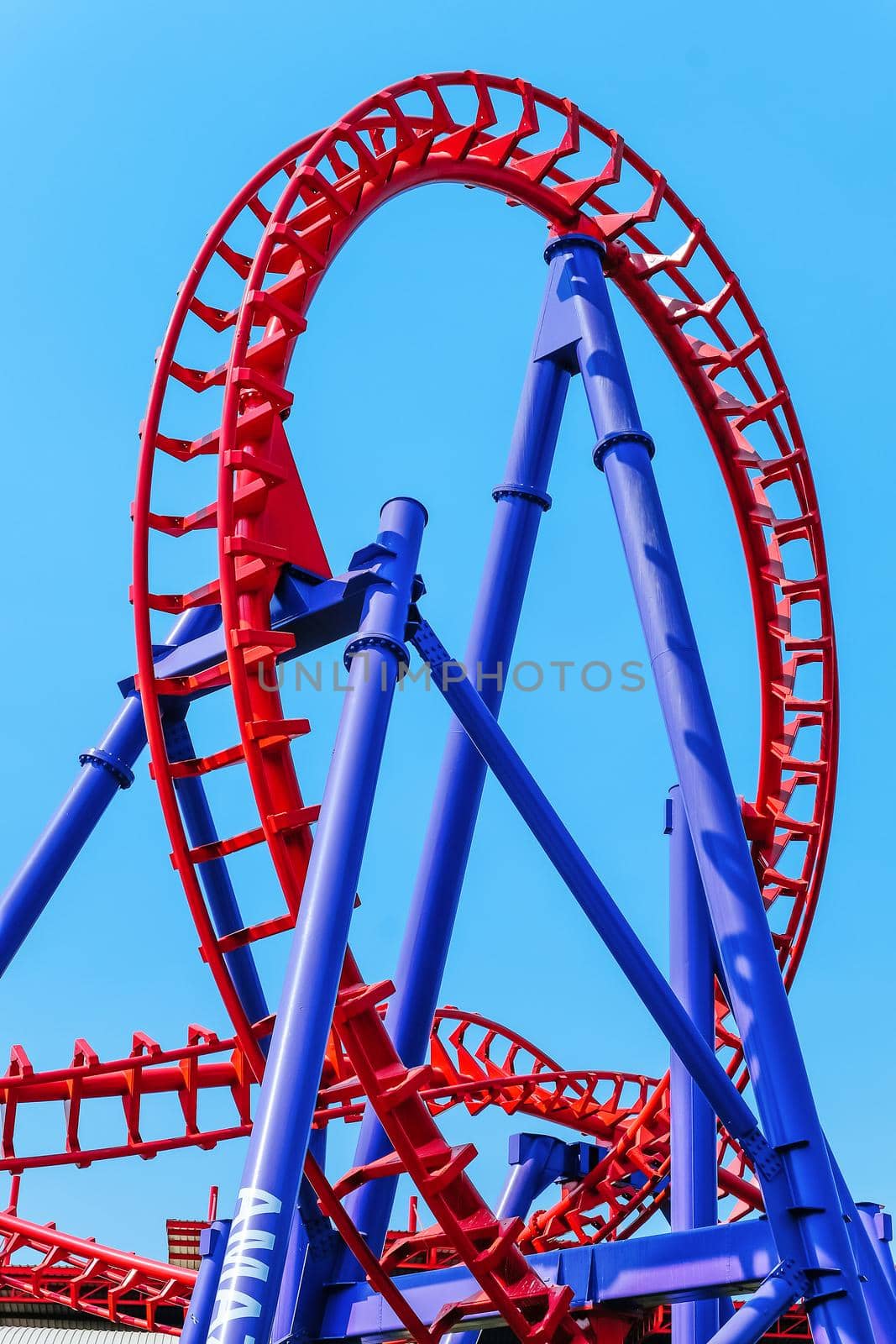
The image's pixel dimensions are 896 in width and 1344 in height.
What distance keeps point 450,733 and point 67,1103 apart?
9.12ft

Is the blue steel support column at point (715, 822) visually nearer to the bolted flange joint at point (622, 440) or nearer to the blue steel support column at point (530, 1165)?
the bolted flange joint at point (622, 440)

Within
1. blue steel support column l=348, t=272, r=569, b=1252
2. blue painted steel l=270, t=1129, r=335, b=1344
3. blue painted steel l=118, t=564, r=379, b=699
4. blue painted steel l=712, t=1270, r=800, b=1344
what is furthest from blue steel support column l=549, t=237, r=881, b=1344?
blue painted steel l=270, t=1129, r=335, b=1344

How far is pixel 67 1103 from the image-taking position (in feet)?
27.9

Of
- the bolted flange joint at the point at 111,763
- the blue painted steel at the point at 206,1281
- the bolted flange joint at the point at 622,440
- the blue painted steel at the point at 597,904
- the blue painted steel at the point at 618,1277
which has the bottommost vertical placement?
the blue painted steel at the point at 618,1277

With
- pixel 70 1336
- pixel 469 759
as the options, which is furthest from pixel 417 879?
pixel 70 1336

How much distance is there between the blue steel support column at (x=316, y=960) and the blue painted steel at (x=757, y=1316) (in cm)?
178

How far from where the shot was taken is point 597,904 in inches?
268

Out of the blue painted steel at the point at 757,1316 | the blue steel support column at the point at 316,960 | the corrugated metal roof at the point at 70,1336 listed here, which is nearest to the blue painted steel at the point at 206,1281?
the blue steel support column at the point at 316,960

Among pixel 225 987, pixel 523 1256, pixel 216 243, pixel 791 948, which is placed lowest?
pixel 523 1256

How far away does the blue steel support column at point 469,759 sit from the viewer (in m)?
7.61

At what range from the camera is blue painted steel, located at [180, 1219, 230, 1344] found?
8.14m

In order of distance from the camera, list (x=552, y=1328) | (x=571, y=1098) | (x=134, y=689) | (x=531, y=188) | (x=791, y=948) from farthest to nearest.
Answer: (x=571, y=1098)
(x=791, y=948)
(x=531, y=188)
(x=134, y=689)
(x=552, y=1328)

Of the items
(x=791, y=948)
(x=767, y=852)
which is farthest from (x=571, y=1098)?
(x=767, y=852)

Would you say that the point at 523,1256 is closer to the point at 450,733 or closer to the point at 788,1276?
the point at 788,1276
